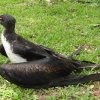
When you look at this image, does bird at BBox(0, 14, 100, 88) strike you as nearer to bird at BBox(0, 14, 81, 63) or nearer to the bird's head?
bird at BBox(0, 14, 81, 63)

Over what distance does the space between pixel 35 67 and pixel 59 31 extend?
3.74 m

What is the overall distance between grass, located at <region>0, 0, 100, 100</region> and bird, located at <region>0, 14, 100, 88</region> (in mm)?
135

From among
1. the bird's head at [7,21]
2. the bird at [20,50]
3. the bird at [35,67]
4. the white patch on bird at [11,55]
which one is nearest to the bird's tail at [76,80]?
the bird at [35,67]

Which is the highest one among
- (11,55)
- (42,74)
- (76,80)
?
(11,55)

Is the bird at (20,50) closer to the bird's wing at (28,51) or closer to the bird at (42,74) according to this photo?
the bird's wing at (28,51)

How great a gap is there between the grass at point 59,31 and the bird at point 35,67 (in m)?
0.13

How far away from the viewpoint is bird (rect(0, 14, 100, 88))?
6418 mm

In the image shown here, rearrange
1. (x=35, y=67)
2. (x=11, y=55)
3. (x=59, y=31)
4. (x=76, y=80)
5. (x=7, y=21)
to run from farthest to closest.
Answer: (x=59, y=31), (x=7, y=21), (x=11, y=55), (x=76, y=80), (x=35, y=67)

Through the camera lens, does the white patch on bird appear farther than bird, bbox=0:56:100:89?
Yes

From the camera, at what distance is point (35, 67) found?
6414mm

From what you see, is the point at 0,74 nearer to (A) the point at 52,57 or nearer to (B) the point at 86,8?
(A) the point at 52,57

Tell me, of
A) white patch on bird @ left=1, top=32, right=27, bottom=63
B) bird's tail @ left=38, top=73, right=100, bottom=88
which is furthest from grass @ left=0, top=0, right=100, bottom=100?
white patch on bird @ left=1, top=32, right=27, bottom=63

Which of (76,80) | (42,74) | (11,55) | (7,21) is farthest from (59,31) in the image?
(42,74)

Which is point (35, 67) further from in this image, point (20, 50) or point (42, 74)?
point (20, 50)
